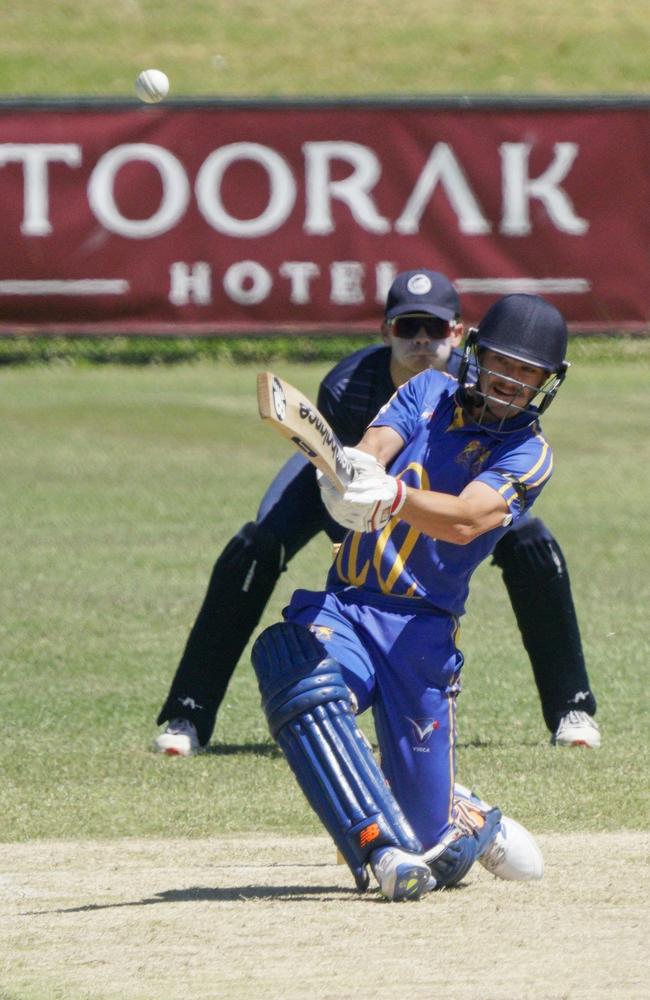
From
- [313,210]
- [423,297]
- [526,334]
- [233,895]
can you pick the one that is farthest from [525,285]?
[233,895]

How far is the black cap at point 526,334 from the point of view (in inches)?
224

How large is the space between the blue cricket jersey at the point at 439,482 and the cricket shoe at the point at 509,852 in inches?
24.6

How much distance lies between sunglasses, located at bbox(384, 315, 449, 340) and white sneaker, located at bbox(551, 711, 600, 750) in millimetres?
1655

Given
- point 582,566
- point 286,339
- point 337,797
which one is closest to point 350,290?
point 286,339

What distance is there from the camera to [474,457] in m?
5.86

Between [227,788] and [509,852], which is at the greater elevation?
[509,852]

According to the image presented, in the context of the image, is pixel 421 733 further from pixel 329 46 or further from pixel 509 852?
pixel 329 46

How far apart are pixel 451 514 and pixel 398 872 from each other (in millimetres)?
1005

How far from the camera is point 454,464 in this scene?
5.88m

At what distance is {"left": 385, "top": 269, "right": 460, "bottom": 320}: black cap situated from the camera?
7489 mm

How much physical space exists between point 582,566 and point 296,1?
20.5 m

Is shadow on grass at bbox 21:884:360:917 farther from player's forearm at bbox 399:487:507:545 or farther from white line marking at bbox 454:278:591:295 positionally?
white line marking at bbox 454:278:591:295

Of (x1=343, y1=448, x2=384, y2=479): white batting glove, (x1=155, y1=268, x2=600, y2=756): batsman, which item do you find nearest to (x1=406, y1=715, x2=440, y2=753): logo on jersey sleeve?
(x1=343, y1=448, x2=384, y2=479): white batting glove

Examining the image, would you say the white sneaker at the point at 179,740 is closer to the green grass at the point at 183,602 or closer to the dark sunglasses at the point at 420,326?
the green grass at the point at 183,602
